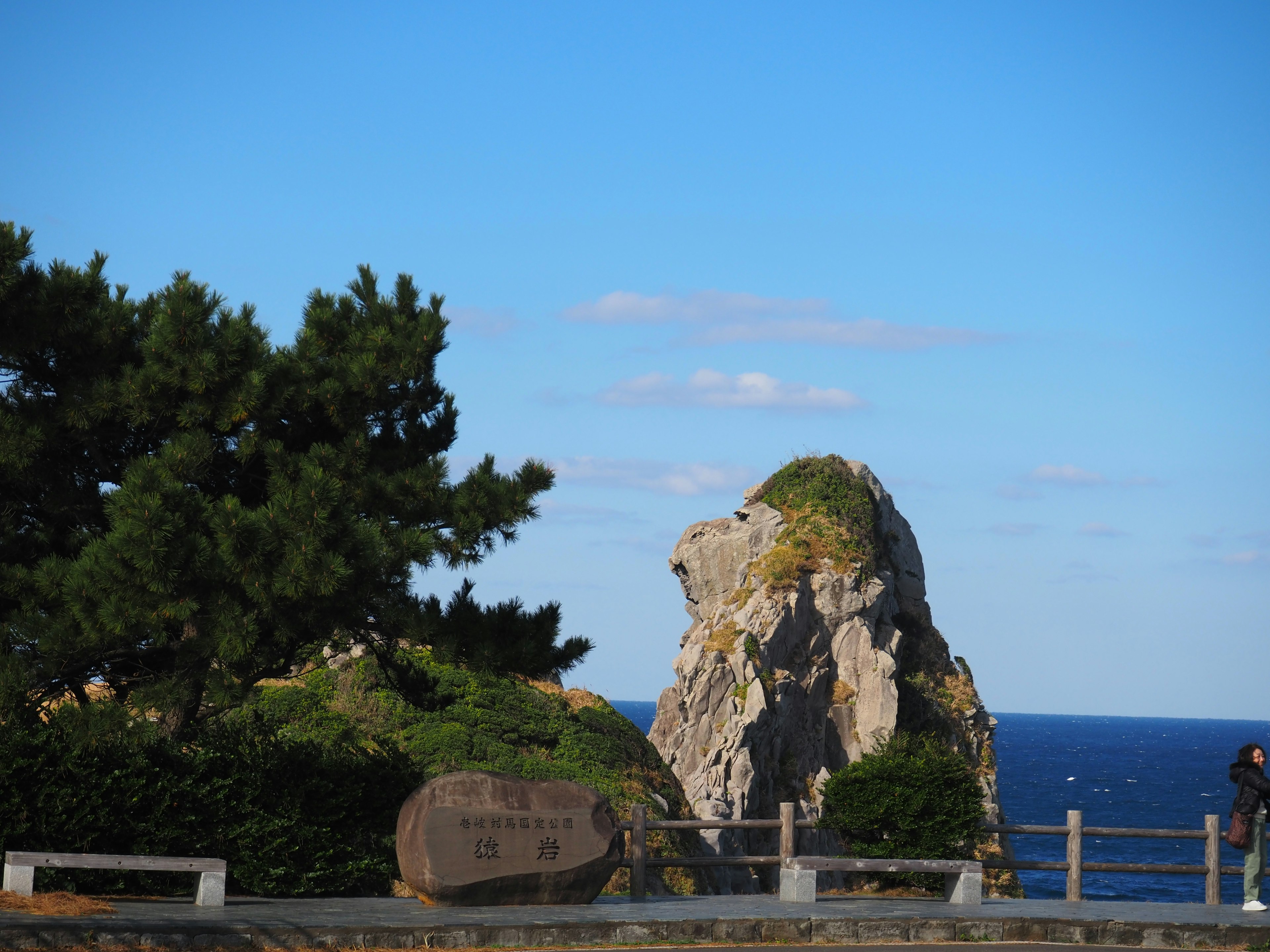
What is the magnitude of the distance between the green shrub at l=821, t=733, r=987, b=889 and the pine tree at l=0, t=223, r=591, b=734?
390 centimetres

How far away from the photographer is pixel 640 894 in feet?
47.0

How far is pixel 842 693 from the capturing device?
4594 cm

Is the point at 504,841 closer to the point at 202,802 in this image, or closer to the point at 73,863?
the point at 202,802

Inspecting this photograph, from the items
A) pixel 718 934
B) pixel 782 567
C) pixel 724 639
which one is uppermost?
pixel 782 567

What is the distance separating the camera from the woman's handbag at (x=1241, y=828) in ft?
45.1

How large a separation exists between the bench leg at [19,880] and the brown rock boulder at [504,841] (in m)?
3.38

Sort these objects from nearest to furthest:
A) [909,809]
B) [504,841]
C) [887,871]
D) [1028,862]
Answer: [504,841]
[887,871]
[1028,862]
[909,809]

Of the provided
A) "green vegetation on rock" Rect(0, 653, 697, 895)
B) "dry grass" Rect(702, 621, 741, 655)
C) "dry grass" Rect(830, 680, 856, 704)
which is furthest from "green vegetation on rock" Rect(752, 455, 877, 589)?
"green vegetation on rock" Rect(0, 653, 697, 895)

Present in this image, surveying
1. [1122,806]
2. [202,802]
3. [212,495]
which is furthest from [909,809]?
[1122,806]

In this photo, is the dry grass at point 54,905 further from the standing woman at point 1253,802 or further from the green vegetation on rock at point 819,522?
the green vegetation on rock at point 819,522

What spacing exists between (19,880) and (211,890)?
1.73 metres

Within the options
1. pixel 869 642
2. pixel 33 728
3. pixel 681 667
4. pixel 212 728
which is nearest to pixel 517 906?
pixel 212 728

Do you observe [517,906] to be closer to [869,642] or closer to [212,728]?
[212,728]

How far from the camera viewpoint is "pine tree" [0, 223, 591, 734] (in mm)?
11133
